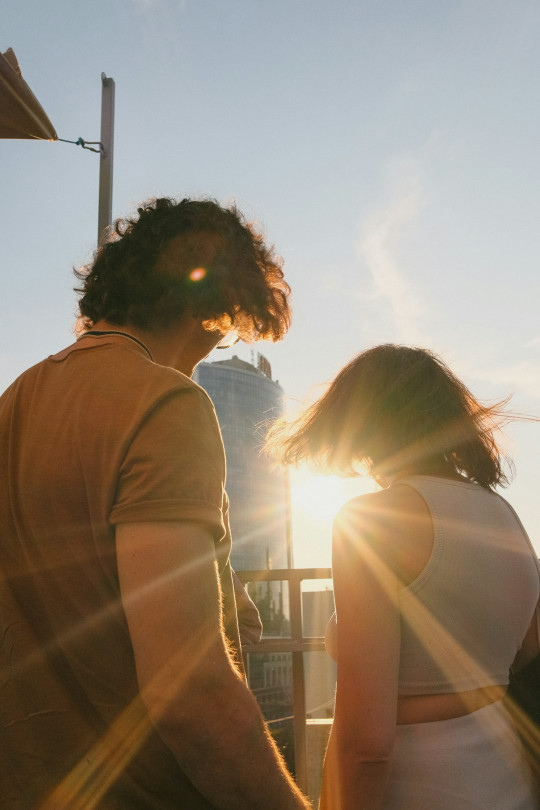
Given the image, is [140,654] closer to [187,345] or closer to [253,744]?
[253,744]

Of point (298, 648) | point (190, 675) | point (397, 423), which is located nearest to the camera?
point (190, 675)

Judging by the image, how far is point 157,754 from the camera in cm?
104

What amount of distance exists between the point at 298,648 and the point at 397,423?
156cm

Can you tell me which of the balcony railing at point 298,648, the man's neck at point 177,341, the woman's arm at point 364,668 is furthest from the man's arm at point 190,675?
the balcony railing at point 298,648

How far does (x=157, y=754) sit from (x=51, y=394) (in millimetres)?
650

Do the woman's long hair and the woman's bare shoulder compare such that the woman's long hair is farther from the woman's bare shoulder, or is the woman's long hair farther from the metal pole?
the metal pole

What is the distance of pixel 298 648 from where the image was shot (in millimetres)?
2818

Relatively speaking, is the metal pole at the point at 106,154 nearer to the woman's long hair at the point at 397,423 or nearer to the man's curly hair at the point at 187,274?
the man's curly hair at the point at 187,274

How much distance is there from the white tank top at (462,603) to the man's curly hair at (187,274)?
0.61 metres

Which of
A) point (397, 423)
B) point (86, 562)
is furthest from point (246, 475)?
point (86, 562)

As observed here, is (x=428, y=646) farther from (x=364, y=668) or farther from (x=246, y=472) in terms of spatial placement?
(x=246, y=472)

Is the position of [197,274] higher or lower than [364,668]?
higher

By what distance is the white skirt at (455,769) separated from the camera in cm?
135

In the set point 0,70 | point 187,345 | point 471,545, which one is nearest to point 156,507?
point 187,345
